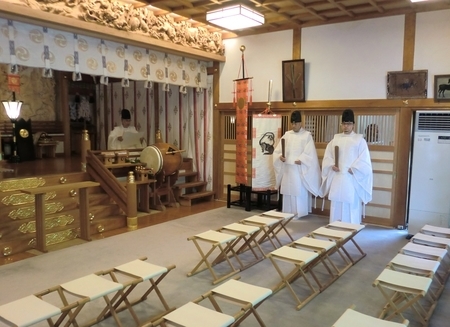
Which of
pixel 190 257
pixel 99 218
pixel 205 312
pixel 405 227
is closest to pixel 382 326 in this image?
pixel 205 312

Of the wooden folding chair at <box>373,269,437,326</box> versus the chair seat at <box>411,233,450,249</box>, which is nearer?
the wooden folding chair at <box>373,269,437,326</box>

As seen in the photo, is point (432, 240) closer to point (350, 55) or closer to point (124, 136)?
point (350, 55)

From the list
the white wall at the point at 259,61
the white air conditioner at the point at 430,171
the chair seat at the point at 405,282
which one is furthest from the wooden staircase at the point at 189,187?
→ the chair seat at the point at 405,282

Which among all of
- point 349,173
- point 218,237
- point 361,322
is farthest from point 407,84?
point 361,322

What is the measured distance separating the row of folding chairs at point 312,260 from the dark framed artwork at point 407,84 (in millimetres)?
2481

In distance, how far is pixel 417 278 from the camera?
2967mm

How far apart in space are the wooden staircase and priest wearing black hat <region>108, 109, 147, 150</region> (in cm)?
121

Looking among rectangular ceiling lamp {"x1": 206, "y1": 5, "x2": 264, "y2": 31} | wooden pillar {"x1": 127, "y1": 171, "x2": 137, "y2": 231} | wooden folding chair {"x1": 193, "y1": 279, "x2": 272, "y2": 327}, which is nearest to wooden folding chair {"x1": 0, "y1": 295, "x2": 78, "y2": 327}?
wooden folding chair {"x1": 193, "y1": 279, "x2": 272, "y2": 327}

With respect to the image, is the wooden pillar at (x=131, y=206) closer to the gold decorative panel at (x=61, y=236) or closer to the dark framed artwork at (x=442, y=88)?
the gold decorative panel at (x=61, y=236)

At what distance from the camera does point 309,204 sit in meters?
6.71

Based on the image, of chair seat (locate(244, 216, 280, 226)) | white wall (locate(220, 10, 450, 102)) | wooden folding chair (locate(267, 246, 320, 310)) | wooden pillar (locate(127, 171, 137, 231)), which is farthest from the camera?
wooden pillar (locate(127, 171, 137, 231))

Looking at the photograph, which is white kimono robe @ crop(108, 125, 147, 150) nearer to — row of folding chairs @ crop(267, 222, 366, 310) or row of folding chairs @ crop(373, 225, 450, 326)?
row of folding chairs @ crop(267, 222, 366, 310)

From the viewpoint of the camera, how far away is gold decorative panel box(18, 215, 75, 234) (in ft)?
16.2

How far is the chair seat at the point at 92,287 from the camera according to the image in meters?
2.75
